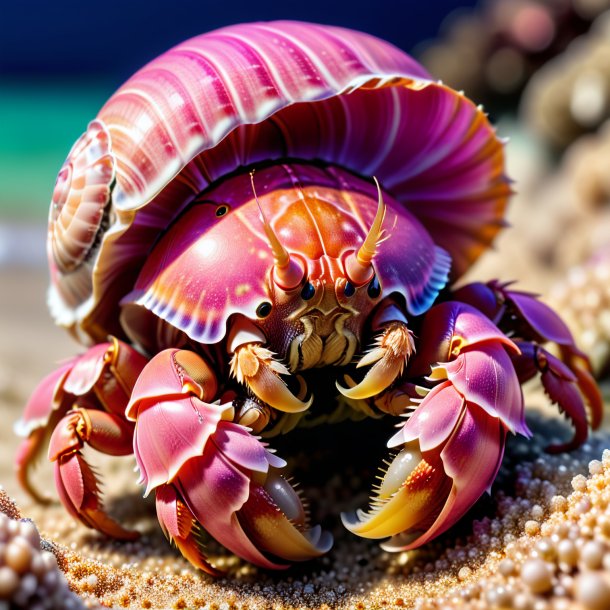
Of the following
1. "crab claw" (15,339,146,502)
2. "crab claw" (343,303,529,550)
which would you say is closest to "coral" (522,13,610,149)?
"crab claw" (343,303,529,550)

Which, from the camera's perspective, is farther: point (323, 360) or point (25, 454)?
point (25, 454)

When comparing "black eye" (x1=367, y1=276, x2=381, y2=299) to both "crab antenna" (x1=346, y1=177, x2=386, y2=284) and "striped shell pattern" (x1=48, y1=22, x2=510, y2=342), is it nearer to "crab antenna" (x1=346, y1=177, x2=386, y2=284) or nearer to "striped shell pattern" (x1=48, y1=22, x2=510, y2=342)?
"crab antenna" (x1=346, y1=177, x2=386, y2=284)

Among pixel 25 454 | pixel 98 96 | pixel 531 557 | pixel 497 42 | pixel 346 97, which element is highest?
pixel 346 97

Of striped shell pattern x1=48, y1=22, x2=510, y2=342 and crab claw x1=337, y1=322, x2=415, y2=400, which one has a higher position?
striped shell pattern x1=48, y1=22, x2=510, y2=342

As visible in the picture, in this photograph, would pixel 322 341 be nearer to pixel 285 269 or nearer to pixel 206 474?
pixel 285 269

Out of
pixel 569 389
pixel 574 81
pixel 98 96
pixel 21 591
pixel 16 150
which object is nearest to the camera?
pixel 21 591

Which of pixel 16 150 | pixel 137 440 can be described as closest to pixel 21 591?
pixel 137 440

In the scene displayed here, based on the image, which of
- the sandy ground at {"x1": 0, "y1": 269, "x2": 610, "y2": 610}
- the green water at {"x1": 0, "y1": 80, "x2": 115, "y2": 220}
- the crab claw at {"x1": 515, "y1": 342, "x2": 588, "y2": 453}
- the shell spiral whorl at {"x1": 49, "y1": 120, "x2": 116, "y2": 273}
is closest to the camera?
the sandy ground at {"x1": 0, "y1": 269, "x2": 610, "y2": 610}

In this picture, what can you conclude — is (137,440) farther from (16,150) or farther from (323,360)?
(16,150)
